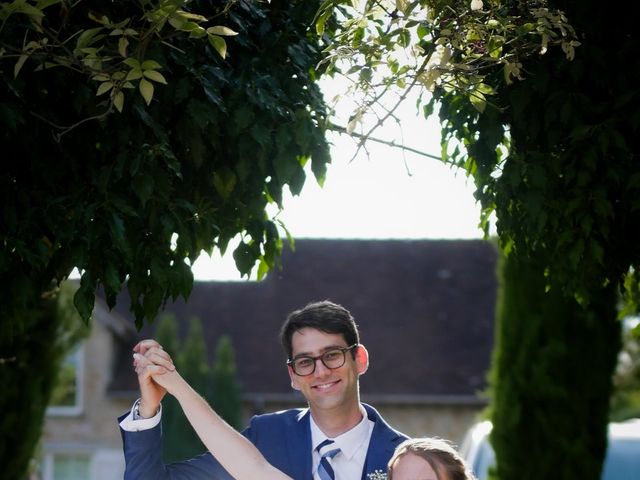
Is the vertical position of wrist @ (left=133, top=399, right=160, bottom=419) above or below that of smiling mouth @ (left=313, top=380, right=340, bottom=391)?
below

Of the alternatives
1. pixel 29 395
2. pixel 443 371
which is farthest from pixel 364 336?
pixel 29 395

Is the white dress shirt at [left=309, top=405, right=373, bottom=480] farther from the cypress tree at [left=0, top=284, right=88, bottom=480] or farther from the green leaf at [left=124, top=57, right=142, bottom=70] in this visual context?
the cypress tree at [left=0, top=284, right=88, bottom=480]

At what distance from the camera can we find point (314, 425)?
154 inches

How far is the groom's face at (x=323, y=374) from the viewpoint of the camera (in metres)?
3.72

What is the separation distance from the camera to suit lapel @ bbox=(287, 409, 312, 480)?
3.86 meters

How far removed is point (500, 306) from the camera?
12961mm

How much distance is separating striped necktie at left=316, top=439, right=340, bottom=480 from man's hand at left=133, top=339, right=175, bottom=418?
550 millimetres

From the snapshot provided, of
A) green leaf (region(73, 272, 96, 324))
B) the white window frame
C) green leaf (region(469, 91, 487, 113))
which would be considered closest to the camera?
green leaf (region(469, 91, 487, 113))

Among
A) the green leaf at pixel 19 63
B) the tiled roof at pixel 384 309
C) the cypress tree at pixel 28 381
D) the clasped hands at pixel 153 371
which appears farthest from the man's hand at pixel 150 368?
the tiled roof at pixel 384 309

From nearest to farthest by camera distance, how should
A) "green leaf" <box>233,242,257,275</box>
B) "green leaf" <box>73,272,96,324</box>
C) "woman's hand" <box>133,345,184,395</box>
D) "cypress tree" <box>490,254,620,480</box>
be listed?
"woman's hand" <box>133,345,184,395</box>
"green leaf" <box>73,272,96,324</box>
"green leaf" <box>233,242,257,275</box>
"cypress tree" <box>490,254,620,480</box>

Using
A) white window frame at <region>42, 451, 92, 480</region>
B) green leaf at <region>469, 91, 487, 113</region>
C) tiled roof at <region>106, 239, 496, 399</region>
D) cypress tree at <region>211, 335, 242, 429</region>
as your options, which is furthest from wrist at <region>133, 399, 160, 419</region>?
white window frame at <region>42, 451, 92, 480</region>

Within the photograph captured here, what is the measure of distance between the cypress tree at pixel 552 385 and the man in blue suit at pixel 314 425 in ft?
27.6

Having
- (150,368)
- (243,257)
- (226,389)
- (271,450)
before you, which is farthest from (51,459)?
(150,368)

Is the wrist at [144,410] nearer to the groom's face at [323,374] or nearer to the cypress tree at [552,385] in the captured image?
the groom's face at [323,374]
